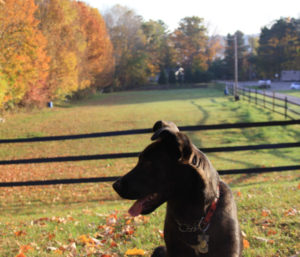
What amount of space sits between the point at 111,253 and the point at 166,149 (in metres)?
1.93

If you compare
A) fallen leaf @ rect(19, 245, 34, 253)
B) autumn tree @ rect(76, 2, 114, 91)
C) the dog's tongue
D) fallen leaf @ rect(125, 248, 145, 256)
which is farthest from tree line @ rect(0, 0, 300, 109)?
the dog's tongue

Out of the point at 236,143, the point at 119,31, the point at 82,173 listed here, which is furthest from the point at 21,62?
the point at 119,31

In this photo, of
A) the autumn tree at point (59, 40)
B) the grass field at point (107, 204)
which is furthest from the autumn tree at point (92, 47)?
the grass field at point (107, 204)

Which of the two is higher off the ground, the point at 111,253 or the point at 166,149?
the point at 166,149

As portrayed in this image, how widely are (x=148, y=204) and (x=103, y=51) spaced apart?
54.1 m

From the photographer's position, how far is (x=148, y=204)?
99.7 inches

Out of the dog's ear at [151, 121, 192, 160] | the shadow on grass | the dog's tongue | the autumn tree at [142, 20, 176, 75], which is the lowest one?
the shadow on grass

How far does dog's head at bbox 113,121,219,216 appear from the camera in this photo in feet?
7.69

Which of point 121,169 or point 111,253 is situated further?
point 121,169

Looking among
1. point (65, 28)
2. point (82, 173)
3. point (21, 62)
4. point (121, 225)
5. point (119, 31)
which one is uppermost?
point (119, 31)

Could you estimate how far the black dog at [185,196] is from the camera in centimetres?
238

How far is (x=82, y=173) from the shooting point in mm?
11680

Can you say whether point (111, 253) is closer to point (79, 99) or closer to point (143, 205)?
point (143, 205)

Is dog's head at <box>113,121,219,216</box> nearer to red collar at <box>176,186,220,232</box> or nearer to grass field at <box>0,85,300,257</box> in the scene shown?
red collar at <box>176,186,220,232</box>
